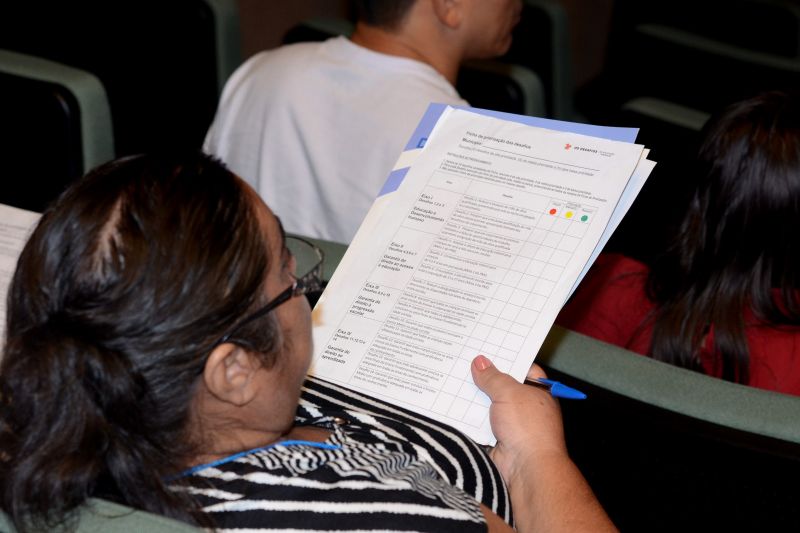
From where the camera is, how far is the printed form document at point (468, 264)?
40.2 inches

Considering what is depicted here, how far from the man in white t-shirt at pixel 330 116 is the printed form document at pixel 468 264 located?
65 cm

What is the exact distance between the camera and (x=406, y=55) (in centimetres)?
194

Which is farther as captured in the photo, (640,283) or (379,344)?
(640,283)

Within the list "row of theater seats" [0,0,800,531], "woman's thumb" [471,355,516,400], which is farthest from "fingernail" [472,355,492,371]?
"row of theater seats" [0,0,800,531]

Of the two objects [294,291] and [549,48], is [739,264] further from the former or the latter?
[549,48]

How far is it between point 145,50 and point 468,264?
139 cm

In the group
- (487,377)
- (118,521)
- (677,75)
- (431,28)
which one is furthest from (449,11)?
(118,521)

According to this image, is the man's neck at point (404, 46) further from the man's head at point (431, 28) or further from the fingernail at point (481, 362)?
the fingernail at point (481, 362)

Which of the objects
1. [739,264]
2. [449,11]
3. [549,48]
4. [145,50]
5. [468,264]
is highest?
[549,48]

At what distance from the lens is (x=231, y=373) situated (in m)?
0.84

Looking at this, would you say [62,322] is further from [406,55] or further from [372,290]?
[406,55]

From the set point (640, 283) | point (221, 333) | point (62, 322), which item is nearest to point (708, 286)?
point (640, 283)

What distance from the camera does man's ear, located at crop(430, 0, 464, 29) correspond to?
1980 mm

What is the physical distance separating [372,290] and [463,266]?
0.10m
